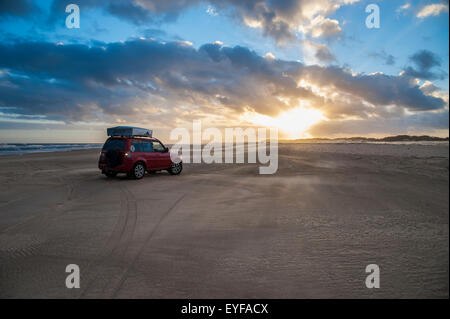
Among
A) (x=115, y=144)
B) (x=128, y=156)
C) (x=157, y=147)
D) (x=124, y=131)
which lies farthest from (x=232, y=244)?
(x=124, y=131)

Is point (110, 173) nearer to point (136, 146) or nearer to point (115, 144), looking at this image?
point (115, 144)

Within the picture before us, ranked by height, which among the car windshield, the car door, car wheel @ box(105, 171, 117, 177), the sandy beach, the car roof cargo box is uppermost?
the car roof cargo box

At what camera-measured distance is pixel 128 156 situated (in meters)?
12.6

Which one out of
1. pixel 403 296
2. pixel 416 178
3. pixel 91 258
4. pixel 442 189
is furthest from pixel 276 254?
pixel 416 178

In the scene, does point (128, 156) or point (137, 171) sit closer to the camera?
point (128, 156)

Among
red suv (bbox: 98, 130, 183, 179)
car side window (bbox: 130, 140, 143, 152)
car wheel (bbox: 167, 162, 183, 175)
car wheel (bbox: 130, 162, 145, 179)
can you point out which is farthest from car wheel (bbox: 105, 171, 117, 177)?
car wheel (bbox: 167, 162, 183, 175)

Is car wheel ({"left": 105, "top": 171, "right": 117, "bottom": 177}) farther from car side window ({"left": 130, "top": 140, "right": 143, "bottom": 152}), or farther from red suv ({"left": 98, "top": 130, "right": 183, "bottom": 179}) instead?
car side window ({"left": 130, "top": 140, "right": 143, "bottom": 152})

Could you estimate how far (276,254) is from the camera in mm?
4086

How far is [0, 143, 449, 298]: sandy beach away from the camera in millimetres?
3113

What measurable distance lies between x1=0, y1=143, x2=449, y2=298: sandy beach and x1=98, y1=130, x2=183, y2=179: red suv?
420 centimetres

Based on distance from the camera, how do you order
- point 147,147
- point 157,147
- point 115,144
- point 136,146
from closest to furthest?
point 115,144, point 136,146, point 147,147, point 157,147

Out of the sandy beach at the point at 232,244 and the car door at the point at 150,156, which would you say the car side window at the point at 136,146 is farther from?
the sandy beach at the point at 232,244

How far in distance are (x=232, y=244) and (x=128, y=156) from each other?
30.9ft

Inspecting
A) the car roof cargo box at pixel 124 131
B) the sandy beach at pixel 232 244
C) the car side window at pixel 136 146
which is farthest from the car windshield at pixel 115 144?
the sandy beach at pixel 232 244
